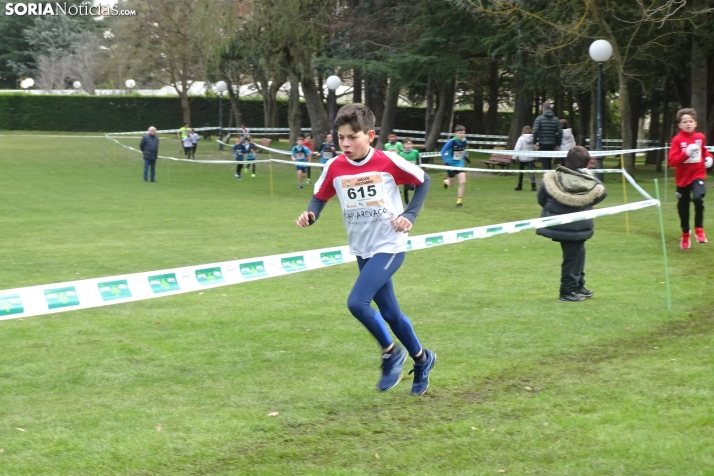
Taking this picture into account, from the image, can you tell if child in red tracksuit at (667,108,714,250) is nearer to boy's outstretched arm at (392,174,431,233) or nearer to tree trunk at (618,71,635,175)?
boy's outstretched arm at (392,174,431,233)

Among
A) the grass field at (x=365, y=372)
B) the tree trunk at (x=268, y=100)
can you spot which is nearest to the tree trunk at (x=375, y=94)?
the tree trunk at (x=268, y=100)

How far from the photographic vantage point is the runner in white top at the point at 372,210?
6094 mm

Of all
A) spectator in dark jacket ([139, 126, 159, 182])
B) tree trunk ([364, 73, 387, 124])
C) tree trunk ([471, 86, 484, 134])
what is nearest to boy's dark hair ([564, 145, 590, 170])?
spectator in dark jacket ([139, 126, 159, 182])

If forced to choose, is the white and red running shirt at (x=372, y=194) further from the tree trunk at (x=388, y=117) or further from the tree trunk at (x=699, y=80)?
the tree trunk at (x=388, y=117)

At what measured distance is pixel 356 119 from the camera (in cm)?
605

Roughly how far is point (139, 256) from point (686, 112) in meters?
7.92

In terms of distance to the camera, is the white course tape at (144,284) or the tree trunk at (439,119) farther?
the tree trunk at (439,119)

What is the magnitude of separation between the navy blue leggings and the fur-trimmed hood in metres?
3.61

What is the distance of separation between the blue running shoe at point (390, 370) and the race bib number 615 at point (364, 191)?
1071mm

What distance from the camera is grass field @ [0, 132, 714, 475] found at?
209 inches

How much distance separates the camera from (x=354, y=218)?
6254 mm

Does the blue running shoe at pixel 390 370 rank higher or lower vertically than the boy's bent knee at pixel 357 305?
lower

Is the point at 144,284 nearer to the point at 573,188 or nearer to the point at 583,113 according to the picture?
the point at 573,188

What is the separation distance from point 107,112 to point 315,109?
3707cm
